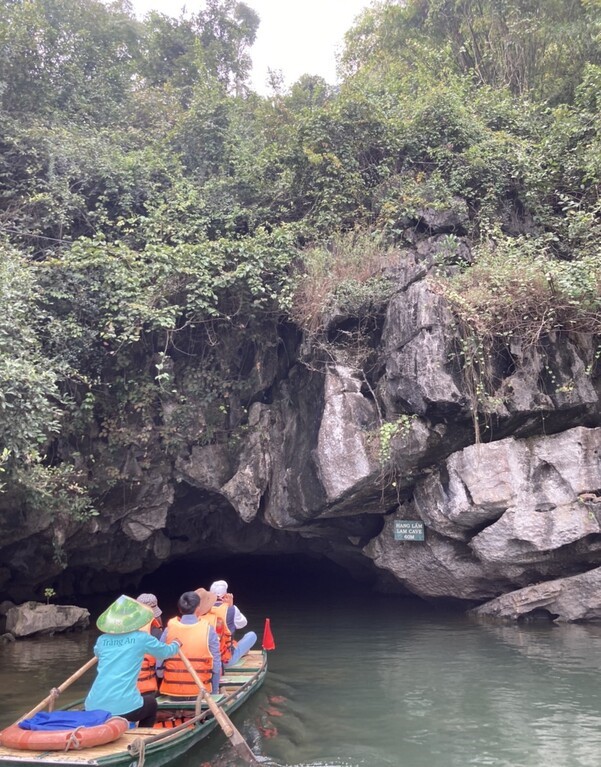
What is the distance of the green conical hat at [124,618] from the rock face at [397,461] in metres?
5.07

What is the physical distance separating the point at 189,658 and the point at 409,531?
541 centimetres

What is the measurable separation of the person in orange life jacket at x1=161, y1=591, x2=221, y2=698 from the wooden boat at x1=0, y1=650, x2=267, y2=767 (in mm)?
140

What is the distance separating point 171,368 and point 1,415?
365cm

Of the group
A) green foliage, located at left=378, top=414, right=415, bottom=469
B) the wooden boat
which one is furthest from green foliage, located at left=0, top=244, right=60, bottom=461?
green foliage, located at left=378, top=414, right=415, bottom=469

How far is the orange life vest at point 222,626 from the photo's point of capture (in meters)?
6.46

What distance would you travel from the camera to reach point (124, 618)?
530 cm

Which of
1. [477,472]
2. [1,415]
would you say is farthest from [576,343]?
[1,415]

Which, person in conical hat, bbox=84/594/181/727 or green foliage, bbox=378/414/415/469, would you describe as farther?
green foliage, bbox=378/414/415/469

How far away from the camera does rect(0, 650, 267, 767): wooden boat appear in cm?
450

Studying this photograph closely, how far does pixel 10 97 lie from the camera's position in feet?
43.1

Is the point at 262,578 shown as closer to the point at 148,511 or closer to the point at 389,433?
the point at 148,511

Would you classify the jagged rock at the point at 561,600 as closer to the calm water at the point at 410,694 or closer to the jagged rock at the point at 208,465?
the calm water at the point at 410,694

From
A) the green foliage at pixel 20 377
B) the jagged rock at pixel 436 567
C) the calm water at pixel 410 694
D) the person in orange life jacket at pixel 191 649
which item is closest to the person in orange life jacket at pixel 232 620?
the calm water at pixel 410 694

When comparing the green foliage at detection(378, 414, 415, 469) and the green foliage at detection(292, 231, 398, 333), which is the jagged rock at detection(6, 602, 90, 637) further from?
the green foliage at detection(292, 231, 398, 333)
